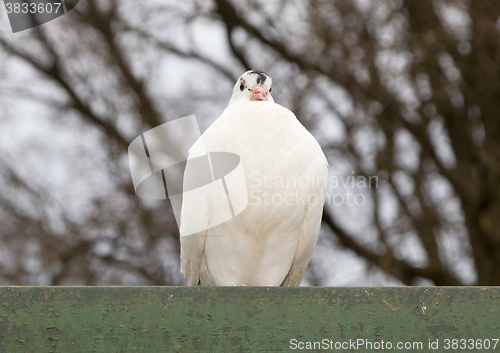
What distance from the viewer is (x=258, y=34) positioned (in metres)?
10.3

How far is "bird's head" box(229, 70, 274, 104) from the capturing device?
13.5 ft

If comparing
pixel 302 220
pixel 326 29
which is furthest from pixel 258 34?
pixel 302 220

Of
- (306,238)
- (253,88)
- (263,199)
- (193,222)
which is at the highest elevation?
(253,88)

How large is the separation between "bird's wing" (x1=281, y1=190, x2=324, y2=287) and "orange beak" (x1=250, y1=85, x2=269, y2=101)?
30.3 inches

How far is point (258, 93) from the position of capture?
411 cm

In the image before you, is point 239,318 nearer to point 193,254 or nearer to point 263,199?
point 263,199

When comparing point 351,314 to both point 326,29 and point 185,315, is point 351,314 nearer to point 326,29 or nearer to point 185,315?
point 185,315

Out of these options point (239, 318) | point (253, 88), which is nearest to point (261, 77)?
point (253, 88)

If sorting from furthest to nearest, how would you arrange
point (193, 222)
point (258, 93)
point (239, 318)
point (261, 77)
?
point (261, 77), point (258, 93), point (193, 222), point (239, 318)

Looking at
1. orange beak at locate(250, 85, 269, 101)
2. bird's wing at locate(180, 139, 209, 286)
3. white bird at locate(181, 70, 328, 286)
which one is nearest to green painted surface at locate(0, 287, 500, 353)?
white bird at locate(181, 70, 328, 286)

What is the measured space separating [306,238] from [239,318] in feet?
4.91

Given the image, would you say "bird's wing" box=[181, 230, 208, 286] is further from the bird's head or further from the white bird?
the bird's head

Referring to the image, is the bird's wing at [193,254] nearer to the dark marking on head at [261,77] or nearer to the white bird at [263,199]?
the white bird at [263,199]

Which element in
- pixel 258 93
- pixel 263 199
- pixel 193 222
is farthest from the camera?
pixel 258 93
